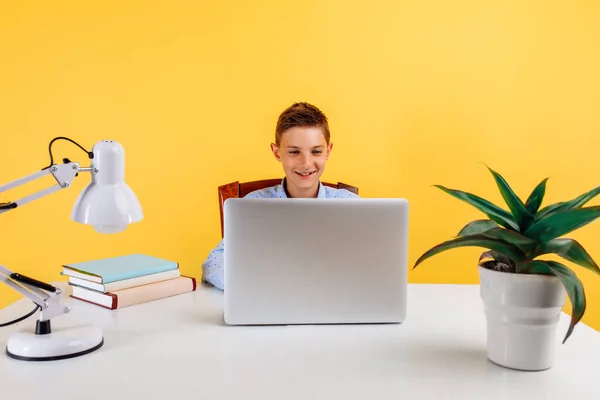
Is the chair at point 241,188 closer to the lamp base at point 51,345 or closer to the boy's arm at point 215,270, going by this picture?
the boy's arm at point 215,270

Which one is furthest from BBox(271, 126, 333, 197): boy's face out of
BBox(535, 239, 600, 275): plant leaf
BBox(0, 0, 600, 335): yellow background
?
BBox(535, 239, 600, 275): plant leaf

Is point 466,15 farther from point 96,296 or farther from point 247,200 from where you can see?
point 96,296

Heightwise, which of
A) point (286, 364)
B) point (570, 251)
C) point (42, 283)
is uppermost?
point (570, 251)

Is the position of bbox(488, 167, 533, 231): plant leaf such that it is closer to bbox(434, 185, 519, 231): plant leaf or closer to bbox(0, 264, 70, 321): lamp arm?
bbox(434, 185, 519, 231): plant leaf

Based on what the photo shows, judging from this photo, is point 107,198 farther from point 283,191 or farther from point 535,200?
point 283,191

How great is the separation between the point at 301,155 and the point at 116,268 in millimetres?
832

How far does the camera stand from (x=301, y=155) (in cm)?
210

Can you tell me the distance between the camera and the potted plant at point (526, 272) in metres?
1.01

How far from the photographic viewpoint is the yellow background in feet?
8.86

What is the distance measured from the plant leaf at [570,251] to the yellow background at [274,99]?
173cm

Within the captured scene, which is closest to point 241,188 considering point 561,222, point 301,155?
point 301,155

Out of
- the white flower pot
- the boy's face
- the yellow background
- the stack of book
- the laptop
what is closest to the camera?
the white flower pot

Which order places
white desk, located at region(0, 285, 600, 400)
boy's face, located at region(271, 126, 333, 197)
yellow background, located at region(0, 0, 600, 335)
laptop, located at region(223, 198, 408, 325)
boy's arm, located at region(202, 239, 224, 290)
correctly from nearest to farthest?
white desk, located at region(0, 285, 600, 400) → laptop, located at region(223, 198, 408, 325) → boy's arm, located at region(202, 239, 224, 290) → boy's face, located at region(271, 126, 333, 197) → yellow background, located at region(0, 0, 600, 335)

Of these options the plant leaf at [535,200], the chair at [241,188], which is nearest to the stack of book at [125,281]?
the chair at [241,188]
